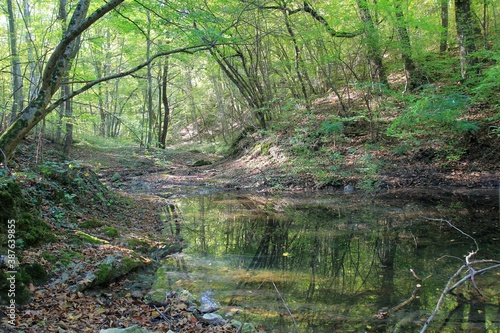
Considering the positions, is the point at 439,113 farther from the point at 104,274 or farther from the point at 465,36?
the point at 104,274

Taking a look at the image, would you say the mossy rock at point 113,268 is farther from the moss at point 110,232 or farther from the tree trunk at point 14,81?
the tree trunk at point 14,81

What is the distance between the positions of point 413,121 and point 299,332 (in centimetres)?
1050

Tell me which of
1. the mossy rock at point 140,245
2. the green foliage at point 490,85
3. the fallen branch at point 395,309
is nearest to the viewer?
the fallen branch at point 395,309

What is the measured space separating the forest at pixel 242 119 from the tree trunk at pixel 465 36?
0.19 ft

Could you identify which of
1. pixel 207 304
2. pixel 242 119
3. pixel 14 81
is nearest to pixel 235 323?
pixel 207 304

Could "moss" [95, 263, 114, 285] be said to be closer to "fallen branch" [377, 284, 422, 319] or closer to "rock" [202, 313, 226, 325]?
"rock" [202, 313, 226, 325]

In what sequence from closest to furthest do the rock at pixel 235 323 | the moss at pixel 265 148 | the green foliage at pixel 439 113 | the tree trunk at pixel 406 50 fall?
the rock at pixel 235 323 < the green foliage at pixel 439 113 < the tree trunk at pixel 406 50 < the moss at pixel 265 148

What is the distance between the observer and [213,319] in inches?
163

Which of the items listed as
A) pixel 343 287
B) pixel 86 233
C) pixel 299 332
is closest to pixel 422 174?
pixel 343 287

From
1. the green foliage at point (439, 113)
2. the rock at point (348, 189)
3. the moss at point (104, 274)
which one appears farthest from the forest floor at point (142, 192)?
the green foliage at point (439, 113)

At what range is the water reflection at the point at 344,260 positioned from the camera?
4180 millimetres

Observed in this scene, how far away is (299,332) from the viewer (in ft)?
12.8

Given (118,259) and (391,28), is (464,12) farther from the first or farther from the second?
(118,259)

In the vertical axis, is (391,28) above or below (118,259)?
above
